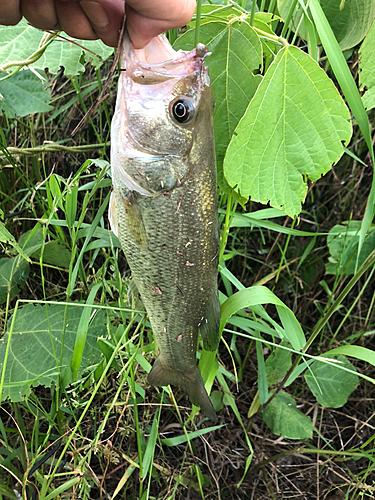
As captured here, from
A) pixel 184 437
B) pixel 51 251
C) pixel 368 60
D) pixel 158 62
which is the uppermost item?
pixel 368 60

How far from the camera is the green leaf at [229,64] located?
3.77 feet

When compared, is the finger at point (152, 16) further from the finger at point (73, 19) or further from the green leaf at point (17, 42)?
the green leaf at point (17, 42)

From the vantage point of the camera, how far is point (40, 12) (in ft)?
4.48

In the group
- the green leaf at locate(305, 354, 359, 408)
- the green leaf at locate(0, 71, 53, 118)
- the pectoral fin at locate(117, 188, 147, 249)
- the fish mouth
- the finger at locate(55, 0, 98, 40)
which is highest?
the finger at locate(55, 0, 98, 40)

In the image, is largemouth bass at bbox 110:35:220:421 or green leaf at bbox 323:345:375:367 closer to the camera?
largemouth bass at bbox 110:35:220:421

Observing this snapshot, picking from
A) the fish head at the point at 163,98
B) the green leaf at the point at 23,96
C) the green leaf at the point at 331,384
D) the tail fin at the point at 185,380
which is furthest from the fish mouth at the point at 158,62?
the green leaf at the point at 331,384

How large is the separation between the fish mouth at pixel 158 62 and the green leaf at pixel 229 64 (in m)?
0.07

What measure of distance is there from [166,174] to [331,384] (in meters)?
1.64

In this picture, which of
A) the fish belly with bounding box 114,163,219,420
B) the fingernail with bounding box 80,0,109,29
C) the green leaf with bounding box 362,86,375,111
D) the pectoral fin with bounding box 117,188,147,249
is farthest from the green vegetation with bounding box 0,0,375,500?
the pectoral fin with bounding box 117,188,147,249

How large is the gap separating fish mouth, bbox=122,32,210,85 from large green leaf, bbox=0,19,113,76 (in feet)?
1.64

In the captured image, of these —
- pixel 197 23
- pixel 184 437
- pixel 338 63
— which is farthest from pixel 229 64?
pixel 184 437

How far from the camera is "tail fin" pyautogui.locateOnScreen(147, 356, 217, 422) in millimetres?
1630

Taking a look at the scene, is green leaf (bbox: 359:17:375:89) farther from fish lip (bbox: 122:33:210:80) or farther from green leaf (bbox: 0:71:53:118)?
green leaf (bbox: 0:71:53:118)

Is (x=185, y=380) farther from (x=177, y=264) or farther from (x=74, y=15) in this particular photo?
(x=74, y=15)
